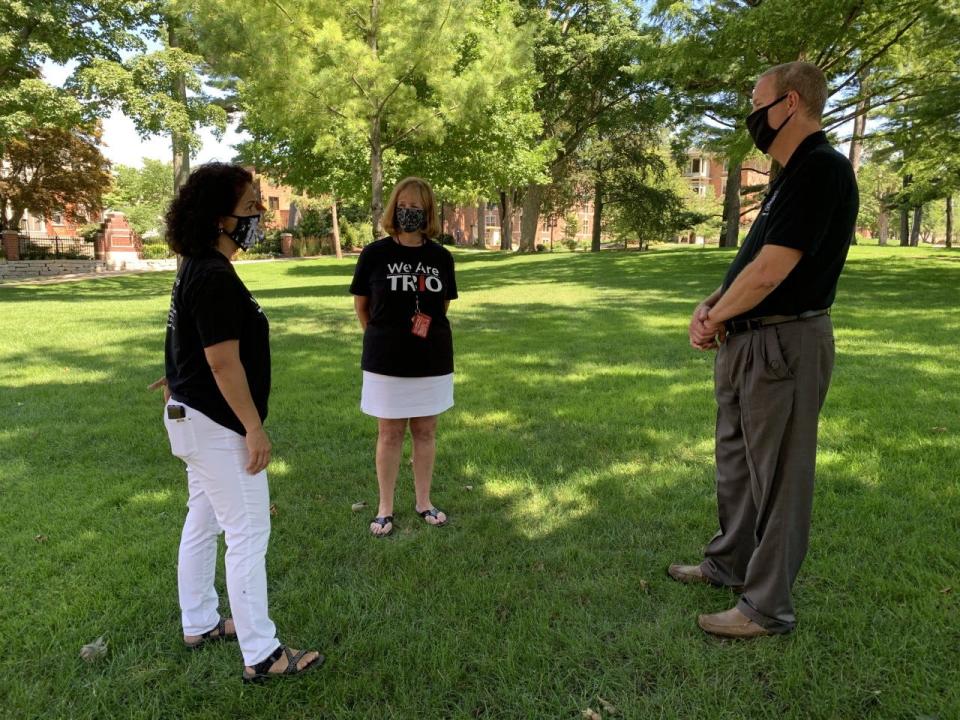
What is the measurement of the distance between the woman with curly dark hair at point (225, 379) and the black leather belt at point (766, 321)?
1850 millimetres

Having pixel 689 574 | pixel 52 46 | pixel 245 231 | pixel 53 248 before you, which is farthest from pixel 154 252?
→ pixel 689 574

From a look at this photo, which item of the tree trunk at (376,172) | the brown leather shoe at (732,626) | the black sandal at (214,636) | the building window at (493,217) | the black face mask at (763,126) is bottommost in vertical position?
the black sandal at (214,636)

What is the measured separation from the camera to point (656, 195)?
35938 millimetres

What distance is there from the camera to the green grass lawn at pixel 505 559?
242 centimetres

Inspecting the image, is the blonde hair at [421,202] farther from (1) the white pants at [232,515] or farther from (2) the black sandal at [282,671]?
(2) the black sandal at [282,671]

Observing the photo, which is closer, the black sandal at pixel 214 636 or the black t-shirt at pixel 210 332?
the black t-shirt at pixel 210 332

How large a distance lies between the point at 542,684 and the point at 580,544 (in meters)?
1.09

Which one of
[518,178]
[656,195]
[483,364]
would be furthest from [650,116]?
[483,364]

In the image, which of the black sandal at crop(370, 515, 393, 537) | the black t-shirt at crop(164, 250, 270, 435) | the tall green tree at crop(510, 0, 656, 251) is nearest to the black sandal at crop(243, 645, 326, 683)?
the black t-shirt at crop(164, 250, 270, 435)

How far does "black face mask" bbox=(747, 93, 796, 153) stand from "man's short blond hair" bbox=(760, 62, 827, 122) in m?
0.05

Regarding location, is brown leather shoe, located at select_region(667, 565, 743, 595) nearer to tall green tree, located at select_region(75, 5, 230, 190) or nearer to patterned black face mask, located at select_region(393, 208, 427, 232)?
patterned black face mask, located at select_region(393, 208, 427, 232)

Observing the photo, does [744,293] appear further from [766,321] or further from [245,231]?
[245,231]

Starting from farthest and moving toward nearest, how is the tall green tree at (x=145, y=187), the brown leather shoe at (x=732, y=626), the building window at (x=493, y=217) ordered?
the building window at (x=493, y=217), the tall green tree at (x=145, y=187), the brown leather shoe at (x=732, y=626)

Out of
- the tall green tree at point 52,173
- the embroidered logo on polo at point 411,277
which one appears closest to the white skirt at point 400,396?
the embroidered logo on polo at point 411,277
